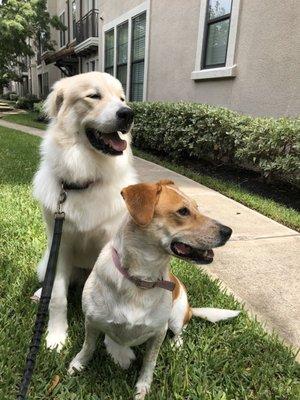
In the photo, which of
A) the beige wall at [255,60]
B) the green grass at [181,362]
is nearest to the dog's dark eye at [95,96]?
the green grass at [181,362]

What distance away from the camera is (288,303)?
3.29m

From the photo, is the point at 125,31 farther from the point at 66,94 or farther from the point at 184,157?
the point at 66,94

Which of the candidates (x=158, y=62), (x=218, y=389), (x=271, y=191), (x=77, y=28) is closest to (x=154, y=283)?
(x=218, y=389)

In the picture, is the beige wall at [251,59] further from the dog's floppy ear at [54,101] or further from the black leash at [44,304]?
the black leash at [44,304]

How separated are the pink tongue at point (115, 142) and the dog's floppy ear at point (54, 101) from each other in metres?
0.45

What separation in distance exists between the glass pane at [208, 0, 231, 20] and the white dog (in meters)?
6.71

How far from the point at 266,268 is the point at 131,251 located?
2.13m

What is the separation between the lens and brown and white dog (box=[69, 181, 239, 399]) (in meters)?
2.13

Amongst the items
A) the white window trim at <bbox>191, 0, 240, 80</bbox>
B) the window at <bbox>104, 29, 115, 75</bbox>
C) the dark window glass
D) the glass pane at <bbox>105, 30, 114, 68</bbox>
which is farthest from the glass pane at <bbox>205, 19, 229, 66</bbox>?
the glass pane at <bbox>105, 30, 114, 68</bbox>

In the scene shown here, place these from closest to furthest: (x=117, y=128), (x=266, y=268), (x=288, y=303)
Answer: (x=117, y=128) < (x=288, y=303) < (x=266, y=268)

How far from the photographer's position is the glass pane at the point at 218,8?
8.48 metres

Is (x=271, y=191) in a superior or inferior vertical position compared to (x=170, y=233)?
inferior

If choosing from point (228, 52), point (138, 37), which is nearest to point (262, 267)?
point (228, 52)

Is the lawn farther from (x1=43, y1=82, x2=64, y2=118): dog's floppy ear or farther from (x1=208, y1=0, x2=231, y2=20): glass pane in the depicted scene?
(x1=208, y1=0, x2=231, y2=20): glass pane
